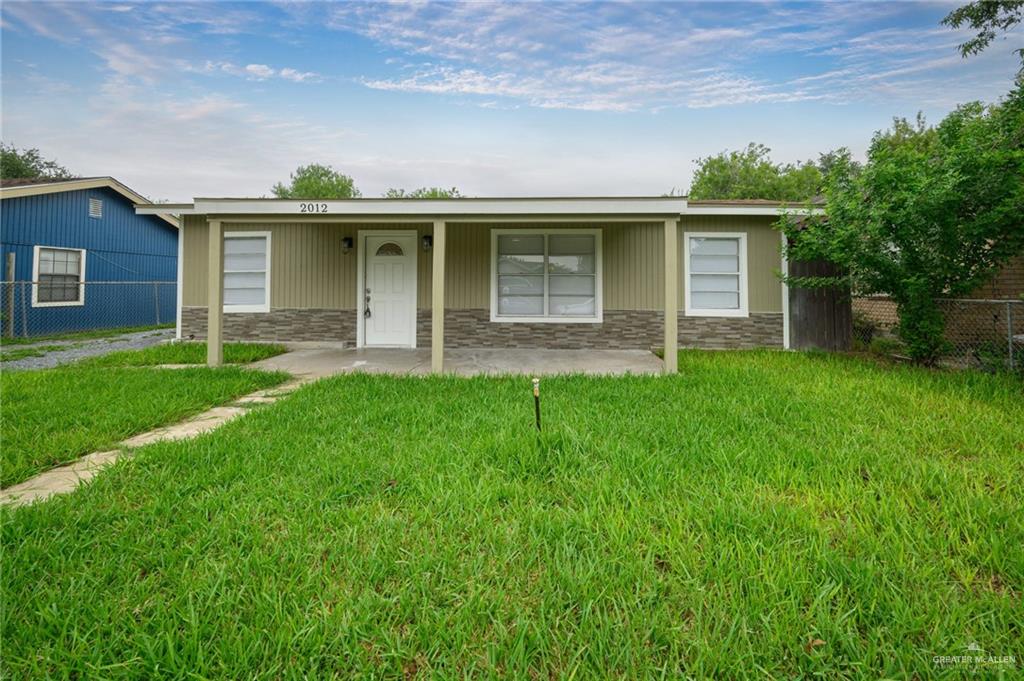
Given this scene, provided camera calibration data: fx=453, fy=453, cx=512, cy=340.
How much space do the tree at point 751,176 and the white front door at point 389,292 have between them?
2820cm

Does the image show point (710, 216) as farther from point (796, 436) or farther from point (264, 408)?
point (264, 408)

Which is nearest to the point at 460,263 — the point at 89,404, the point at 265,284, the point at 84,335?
the point at 265,284

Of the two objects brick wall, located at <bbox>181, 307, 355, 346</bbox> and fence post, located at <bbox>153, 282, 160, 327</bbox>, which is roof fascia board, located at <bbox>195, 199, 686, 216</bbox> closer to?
brick wall, located at <bbox>181, 307, 355, 346</bbox>

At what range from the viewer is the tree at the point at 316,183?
141 ft

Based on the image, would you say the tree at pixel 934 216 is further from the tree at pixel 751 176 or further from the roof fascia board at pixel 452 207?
the tree at pixel 751 176

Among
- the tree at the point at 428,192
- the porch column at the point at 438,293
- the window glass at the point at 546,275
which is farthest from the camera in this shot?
the tree at the point at 428,192

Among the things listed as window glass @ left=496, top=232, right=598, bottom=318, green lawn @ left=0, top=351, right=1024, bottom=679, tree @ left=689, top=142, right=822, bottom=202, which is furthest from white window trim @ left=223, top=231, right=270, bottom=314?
tree @ left=689, top=142, right=822, bottom=202

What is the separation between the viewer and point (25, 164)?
83.9ft

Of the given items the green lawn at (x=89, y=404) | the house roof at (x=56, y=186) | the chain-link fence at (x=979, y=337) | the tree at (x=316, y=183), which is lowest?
the green lawn at (x=89, y=404)

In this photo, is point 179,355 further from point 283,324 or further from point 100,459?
point 100,459

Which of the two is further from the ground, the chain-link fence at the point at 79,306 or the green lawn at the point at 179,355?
the chain-link fence at the point at 79,306

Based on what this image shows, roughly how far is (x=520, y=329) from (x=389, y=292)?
2718 millimetres

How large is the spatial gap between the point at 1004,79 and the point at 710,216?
26.3 ft

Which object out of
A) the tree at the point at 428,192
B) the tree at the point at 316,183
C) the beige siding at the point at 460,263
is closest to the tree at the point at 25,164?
the tree at the point at 316,183
